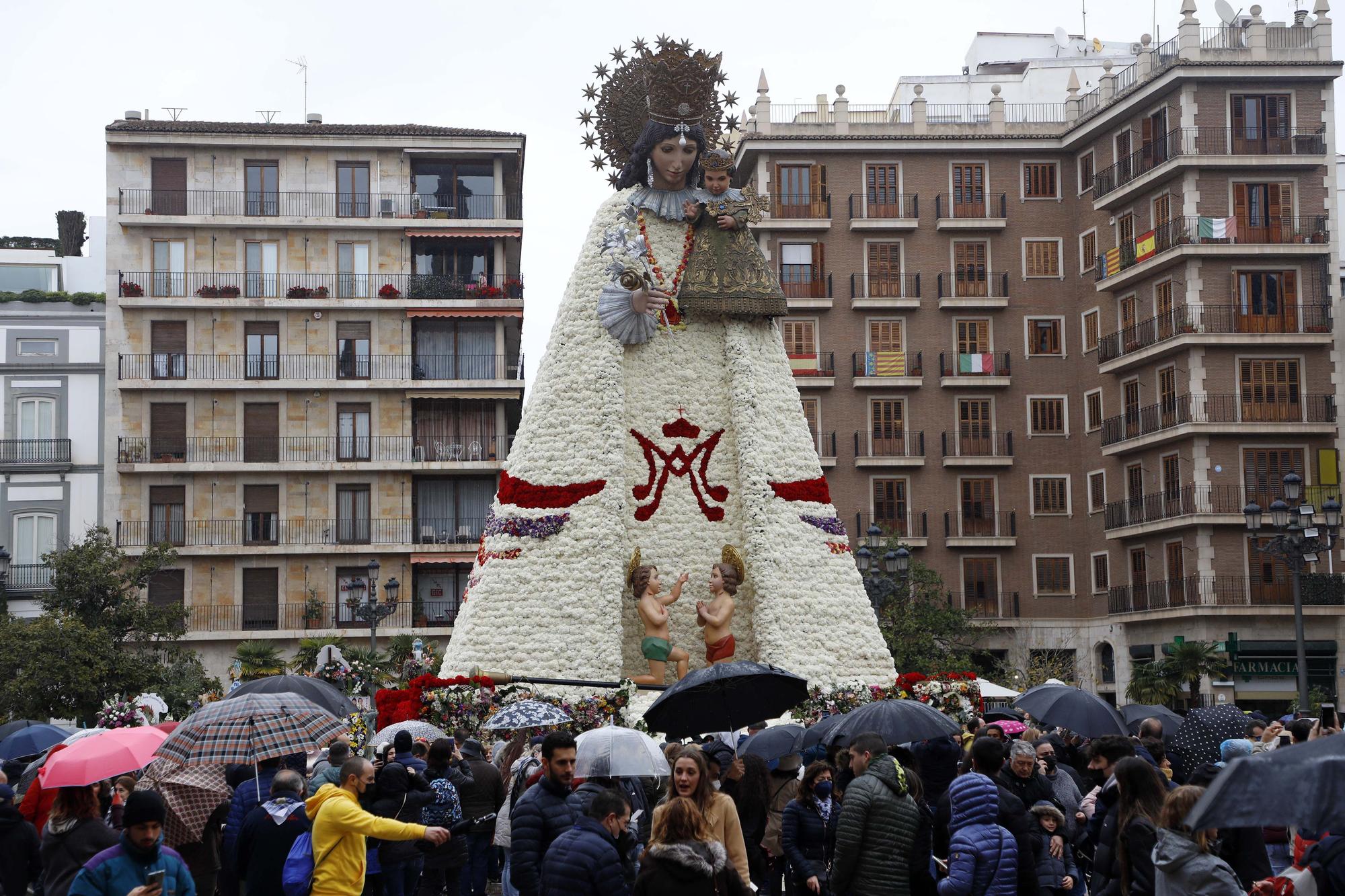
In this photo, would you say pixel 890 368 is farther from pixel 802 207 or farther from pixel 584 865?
pixel 584 865

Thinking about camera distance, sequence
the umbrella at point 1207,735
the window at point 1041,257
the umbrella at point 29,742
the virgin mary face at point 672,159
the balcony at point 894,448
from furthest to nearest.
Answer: the window at point 1041,257 < the balcony at point 894,448 < the virgin mary face at point 672,159 < the umbrella at point 29,742 < the umbrella at point 1207,735

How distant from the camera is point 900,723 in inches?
469

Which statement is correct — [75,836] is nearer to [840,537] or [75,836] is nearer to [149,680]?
[840,537]

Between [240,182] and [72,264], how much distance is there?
7.12m

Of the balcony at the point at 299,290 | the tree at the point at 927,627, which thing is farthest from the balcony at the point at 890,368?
the balcony at the point at 299,290

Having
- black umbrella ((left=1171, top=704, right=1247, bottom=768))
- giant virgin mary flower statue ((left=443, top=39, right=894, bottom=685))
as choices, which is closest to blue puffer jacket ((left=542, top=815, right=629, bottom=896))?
black umbrella ((left=1171, top=704, right=1247, bottom=768))

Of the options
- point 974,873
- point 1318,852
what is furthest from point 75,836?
point 1318,852

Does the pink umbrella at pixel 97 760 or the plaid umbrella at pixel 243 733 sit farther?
the plaid umbrella at pixel 243 733

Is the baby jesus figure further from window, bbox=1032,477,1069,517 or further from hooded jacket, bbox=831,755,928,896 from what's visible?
window, bbox=1032,477,1069,517

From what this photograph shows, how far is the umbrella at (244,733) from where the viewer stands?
1105cm

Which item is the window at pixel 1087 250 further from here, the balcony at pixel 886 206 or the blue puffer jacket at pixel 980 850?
the blue puffer jacket at pixel 980 850

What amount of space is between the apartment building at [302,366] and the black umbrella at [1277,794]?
44225 mm

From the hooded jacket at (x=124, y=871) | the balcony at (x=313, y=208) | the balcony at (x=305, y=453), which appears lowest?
the hooded jacket at (x=124, y=871)

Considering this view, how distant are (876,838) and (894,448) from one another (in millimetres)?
43361
